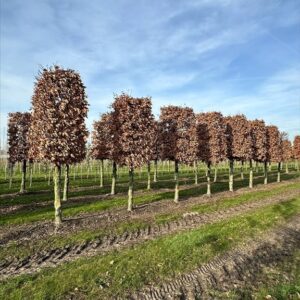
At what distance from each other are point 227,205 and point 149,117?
1056cm

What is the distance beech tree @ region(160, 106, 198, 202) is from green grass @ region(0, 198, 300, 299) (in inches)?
583

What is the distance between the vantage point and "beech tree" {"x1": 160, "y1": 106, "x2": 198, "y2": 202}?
110ft

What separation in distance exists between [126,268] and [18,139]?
109ft

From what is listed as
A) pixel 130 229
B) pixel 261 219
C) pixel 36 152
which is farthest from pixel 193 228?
pixel 36 152

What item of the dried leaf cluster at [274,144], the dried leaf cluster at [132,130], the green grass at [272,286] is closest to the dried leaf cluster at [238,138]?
the dried leaf cluster at [274,144]

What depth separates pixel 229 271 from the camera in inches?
510

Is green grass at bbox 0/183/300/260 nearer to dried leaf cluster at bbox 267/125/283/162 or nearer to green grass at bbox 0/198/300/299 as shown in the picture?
green grass at bbox 0/198/300/299

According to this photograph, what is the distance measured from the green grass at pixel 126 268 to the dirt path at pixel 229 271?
1.78 feet

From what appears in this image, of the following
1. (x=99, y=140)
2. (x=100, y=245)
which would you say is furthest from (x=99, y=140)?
(x=100, y=245)

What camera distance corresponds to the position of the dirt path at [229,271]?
1089 centimetres

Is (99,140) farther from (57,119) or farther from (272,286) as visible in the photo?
(272,286)

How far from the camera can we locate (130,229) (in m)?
20.7

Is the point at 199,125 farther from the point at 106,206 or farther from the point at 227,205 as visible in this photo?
the point at 106,206

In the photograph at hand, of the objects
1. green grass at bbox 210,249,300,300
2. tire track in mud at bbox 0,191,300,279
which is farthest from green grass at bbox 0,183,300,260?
green grass at bbox 210,249,300,300
